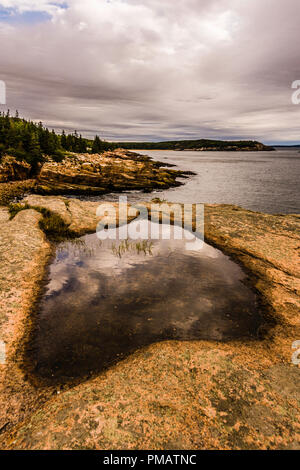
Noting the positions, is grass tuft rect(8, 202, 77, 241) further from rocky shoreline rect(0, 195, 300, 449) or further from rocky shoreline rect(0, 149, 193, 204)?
rocky shoreline rect(0, 149, 193, 204)

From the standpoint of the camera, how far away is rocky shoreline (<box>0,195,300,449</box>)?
380 cm

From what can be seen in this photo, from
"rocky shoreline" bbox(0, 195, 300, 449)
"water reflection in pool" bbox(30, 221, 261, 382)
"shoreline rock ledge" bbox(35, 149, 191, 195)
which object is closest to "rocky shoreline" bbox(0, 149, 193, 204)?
"shoreline rock ledge" bbox(35, 149, 191, 195)

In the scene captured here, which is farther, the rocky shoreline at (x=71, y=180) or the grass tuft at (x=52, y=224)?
the rocky shoreline at (x=71, y=180)

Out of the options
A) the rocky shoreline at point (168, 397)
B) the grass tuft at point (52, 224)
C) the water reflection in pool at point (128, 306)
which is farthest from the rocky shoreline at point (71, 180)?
the rocky shoreline at point (168, 397)

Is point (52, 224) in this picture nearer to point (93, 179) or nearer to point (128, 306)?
point (128, 306)

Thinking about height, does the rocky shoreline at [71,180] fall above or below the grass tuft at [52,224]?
above

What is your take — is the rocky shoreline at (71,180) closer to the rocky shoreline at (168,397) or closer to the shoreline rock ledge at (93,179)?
the shoreline rock ledge at (93,179)

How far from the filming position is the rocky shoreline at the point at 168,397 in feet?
12.5

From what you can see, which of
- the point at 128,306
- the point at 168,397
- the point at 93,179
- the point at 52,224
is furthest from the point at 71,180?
the point at 168,397

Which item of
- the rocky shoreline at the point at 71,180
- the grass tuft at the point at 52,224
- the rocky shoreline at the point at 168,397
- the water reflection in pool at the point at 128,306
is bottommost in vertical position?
the rocky shoreline at the point at 168,397

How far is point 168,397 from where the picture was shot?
14.9ft
